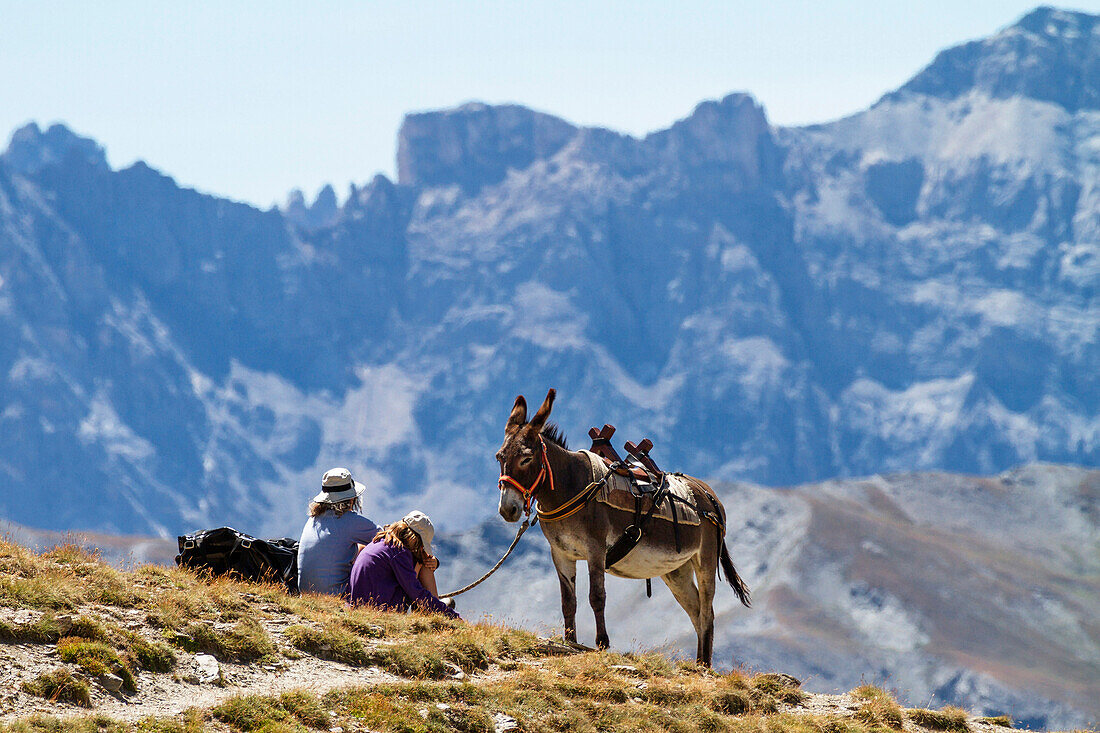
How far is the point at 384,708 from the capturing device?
43.5ft

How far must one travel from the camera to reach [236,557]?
60.8 ft

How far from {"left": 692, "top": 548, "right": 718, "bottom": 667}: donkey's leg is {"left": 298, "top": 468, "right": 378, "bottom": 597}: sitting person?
5474 mm

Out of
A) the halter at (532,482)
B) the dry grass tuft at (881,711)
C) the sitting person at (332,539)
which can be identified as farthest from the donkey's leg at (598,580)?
the dry grass tuft at (881,711)

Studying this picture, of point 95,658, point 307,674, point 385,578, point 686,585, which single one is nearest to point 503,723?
point 307,674

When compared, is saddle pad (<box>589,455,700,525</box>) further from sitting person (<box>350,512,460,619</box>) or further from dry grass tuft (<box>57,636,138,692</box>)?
dry grass tuft (<box>57,636,138,692</box>)

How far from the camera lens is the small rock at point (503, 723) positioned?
13.7 metres

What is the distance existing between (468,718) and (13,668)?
4.80 meters

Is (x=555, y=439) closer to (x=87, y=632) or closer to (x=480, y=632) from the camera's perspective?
(x=480, y=632)

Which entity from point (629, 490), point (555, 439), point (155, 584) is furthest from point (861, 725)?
point (155, 584)

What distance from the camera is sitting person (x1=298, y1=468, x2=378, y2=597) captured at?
18.1 metres

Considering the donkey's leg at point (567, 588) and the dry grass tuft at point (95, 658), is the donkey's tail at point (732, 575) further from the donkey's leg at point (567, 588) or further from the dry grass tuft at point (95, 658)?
the dry grass tuft at point (95, 658)

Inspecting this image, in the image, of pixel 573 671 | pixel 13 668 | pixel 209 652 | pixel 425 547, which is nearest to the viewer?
pixel 13 668

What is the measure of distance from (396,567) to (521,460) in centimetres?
246

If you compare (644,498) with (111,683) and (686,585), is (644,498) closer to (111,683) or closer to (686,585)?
(686,585)
